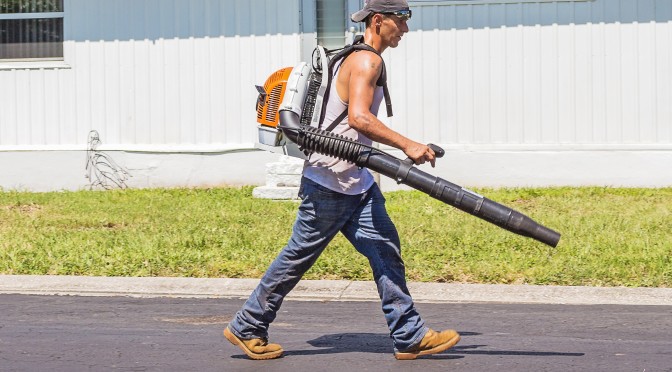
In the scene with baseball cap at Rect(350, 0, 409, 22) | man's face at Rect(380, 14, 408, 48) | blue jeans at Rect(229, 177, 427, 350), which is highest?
baseball cap at Rect(350, 0, 409, 22)

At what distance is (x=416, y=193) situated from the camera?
1512 centimetres

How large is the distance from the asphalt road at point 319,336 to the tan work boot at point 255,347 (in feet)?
0.20

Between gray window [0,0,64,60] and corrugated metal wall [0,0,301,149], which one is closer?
corrugated metal wall [0,0,301,149]

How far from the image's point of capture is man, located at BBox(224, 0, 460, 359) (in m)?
6.39

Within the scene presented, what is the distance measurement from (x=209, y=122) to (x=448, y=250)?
6660mm

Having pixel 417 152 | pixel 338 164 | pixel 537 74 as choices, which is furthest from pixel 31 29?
pixel 417 152

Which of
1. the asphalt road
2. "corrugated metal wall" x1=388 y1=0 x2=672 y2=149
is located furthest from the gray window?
the asphalt road

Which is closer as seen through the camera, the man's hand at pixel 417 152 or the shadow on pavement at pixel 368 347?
the man's hand at pixel 417 152

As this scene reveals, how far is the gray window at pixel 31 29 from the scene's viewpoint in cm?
1694

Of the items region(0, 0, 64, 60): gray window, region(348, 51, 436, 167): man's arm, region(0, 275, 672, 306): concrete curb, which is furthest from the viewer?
region(0, 0, 64, 60): gray window

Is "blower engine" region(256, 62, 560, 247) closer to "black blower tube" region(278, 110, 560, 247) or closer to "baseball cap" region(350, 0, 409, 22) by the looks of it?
"black blower tube" region(278, 110, 560, 247)

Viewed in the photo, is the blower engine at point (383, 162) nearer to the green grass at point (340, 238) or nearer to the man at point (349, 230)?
the man at point (349, 230)

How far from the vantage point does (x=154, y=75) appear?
650 inches

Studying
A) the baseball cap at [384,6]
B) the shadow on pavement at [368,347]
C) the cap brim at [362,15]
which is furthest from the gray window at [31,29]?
the baseball cap at [384,6]
